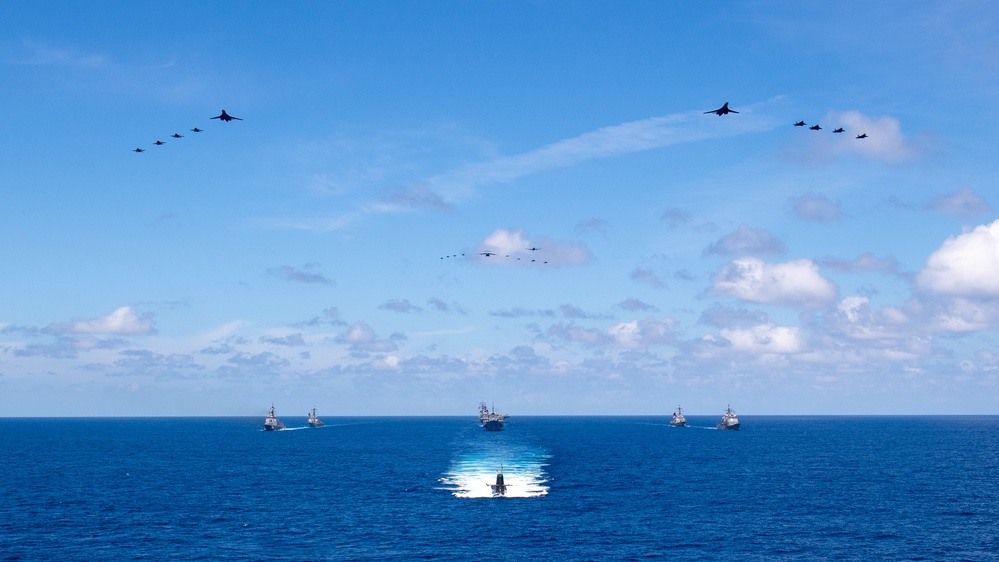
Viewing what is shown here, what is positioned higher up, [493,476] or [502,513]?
[493,476]

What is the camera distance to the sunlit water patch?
5157 inches

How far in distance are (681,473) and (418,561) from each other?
90.4 meters

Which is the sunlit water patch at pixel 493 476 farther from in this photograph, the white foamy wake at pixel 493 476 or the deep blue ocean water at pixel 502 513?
the deep blue ocean water at pixel 502 513

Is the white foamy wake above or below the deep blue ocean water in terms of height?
above

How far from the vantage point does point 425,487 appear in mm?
138875

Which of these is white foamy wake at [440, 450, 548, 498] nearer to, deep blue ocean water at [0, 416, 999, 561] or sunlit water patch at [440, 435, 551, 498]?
sunlit water patch at [440, 435, 551, 498]

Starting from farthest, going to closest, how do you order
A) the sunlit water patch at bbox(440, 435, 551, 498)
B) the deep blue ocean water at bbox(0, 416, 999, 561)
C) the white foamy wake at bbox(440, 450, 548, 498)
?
the white foamy wake at bbox(440, 450, 548, 498)
the sunlit water patch at bbox(440, 435, 551, 498)
the deep blue ocean water at bbox(0, 416, 999, 561)

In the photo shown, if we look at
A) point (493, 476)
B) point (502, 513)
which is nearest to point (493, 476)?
point (493, 476)

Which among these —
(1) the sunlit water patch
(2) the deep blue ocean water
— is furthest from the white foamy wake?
(2) the deep blue ocean water

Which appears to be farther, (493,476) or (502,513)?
(493,476)

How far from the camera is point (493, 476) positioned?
152625 mm

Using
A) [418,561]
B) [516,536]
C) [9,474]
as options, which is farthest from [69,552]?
[9,474]

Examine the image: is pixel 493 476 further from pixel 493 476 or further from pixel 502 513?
pixel 502 513

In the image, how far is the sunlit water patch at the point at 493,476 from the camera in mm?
131000
